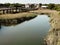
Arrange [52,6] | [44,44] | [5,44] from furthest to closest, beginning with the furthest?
[52,6]
[5,44]
[44,44]

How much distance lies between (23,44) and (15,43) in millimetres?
859

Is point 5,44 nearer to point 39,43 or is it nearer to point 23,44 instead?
point 23,44

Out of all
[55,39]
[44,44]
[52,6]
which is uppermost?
[55,39]

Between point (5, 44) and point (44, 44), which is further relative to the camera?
point (5, 44)

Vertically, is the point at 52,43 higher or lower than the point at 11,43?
higher

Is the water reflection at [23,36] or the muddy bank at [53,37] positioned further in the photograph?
the water reflection at [23,36]

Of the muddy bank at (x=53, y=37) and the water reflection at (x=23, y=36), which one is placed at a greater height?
the muddy bank at (x=53, y=37)

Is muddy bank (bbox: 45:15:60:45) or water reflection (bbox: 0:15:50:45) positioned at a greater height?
muddy bank (bbox: 45:15:60:45)

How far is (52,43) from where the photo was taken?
36.9ft

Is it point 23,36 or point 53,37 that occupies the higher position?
point 53,37

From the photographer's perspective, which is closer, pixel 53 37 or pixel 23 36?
pixel 53 37

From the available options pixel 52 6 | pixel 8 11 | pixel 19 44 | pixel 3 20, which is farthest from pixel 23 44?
pixel 52 6

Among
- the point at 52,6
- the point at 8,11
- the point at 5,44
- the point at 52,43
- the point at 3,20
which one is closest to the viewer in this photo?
the point at 52,43

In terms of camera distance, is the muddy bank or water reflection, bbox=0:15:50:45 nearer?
the muddy bank
